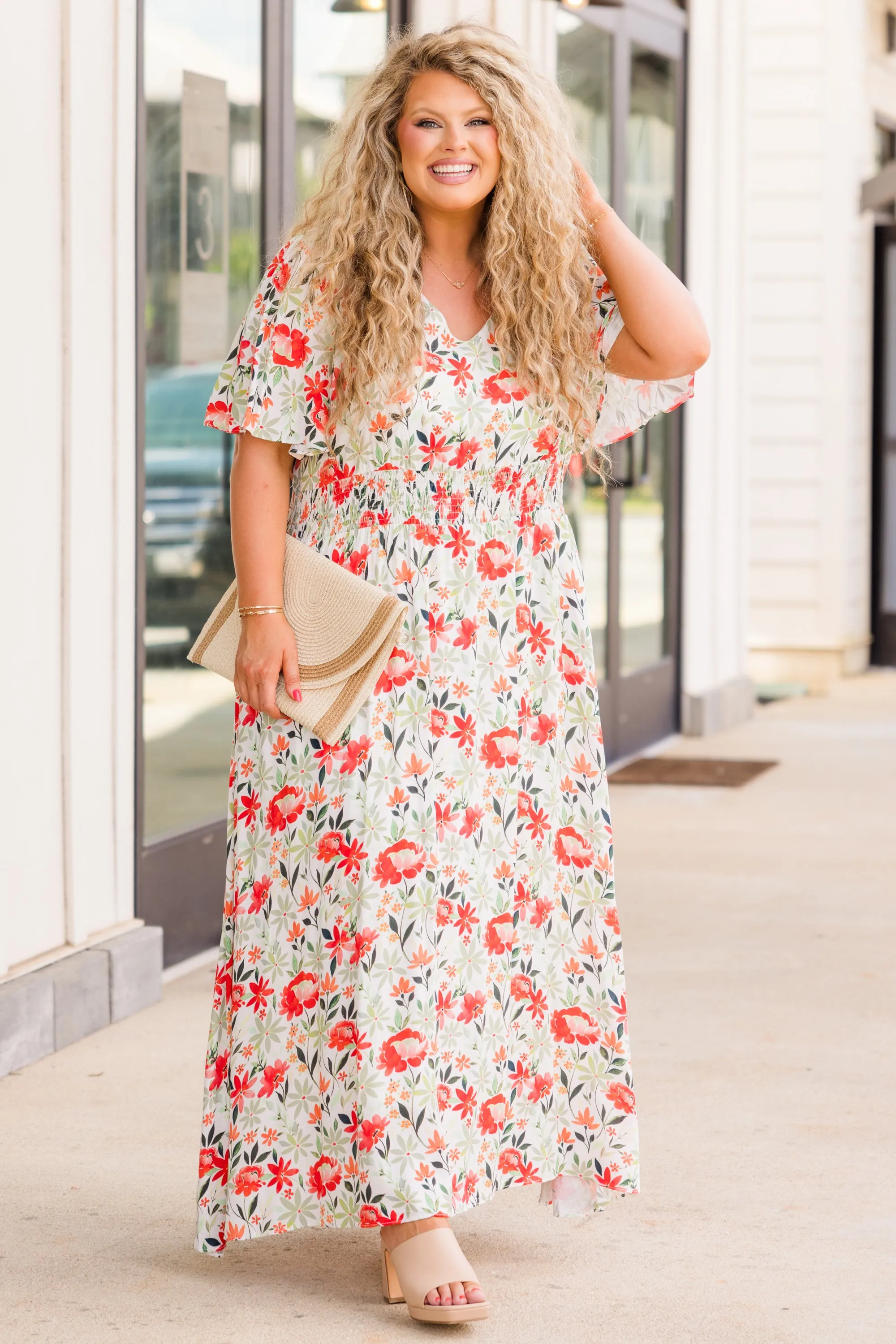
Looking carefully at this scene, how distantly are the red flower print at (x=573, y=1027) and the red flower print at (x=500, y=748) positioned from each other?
358mm

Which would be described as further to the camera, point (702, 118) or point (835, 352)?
point (835, 352)

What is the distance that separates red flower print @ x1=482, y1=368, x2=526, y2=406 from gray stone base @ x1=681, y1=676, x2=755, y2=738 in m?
6.25

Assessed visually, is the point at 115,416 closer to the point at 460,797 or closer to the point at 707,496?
the point at 460,797

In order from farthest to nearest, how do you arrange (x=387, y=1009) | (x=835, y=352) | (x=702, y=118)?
(x=835, y=352) < (x=702, y=118) < (x=387, y=1009)

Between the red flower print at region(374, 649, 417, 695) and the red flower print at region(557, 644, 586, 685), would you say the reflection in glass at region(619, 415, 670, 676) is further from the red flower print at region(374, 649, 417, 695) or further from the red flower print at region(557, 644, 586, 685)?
the red flower print at region(374, 649, 417, 695)

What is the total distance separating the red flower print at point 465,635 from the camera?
2.58 meters

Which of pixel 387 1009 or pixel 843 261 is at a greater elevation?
pixel 843 261

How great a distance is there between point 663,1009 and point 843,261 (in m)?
7.61

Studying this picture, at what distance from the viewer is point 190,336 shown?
455 centimetres

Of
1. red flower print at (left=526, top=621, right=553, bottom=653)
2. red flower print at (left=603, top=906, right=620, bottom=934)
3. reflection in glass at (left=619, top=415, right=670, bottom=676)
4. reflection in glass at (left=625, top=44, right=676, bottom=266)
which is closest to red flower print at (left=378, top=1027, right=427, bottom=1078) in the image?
red flower print at (left=603, top=906, right=620, bottom=934)

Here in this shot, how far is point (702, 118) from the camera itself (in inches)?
346

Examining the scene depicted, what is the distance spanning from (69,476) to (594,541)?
4.22 m

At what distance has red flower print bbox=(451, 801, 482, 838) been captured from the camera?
2.57m

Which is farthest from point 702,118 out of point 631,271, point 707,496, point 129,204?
point 631,271
